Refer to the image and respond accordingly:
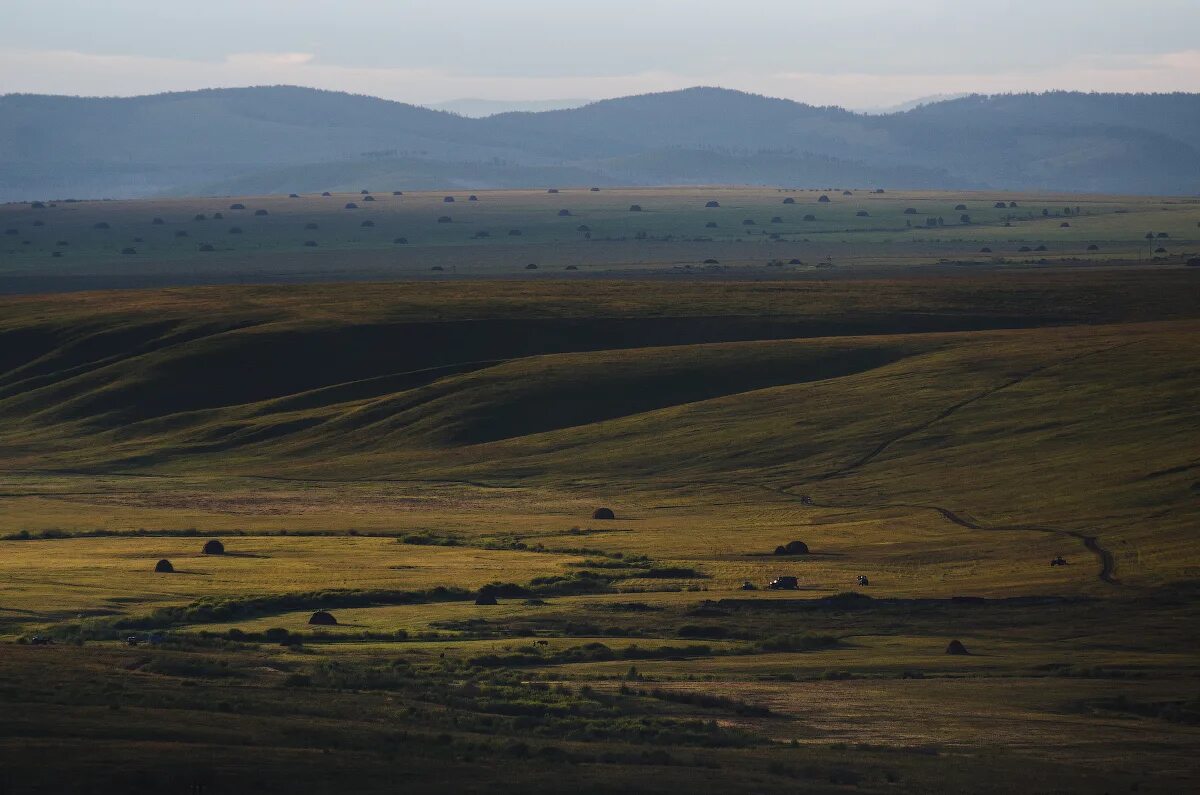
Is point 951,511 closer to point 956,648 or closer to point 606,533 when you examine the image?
point 606,533

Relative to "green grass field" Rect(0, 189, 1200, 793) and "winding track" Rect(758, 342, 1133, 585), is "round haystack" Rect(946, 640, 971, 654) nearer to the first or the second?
"green grass field" Rect(0, 189, 1200, 793)

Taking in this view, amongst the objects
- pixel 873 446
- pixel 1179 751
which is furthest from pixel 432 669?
pixel 873 446

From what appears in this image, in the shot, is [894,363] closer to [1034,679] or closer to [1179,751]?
[1034,679]

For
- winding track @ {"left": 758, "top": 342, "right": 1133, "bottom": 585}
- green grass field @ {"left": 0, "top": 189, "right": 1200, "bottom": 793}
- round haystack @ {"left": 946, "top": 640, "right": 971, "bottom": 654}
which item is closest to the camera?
green grass field @ {"left": 0, "top": 189, "right": 1200, "bottom": 793}

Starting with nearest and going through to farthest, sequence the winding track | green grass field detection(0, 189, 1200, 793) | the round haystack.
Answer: green grass field detection(0, 189, 1200, 793), the round haystack, the winding track

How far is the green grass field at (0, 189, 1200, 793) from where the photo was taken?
118 ft

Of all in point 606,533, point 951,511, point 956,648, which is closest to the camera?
point 956,648

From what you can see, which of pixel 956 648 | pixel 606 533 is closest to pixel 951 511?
pixel 606 533

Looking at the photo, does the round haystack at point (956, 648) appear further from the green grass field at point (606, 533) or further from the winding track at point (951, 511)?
the winding track at point (951, 511)

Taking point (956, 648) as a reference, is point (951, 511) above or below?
below

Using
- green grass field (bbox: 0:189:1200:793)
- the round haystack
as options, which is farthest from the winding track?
the round haystack

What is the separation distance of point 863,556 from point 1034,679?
2426cm

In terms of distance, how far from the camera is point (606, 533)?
3152 inches

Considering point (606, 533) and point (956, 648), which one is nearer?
point (956, 648)
